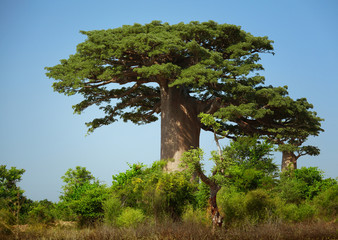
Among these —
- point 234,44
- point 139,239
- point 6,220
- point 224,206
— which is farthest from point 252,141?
point 6,220

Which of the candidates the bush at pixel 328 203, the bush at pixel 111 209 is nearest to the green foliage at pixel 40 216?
the bush at pixel 111 209

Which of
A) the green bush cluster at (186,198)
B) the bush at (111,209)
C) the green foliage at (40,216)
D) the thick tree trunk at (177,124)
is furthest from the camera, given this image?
the thick tree trunk at (177,124)

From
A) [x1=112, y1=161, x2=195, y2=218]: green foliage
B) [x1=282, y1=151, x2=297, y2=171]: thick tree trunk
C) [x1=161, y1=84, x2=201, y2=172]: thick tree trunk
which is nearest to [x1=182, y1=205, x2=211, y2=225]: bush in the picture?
[x1=112, y1=161, x2=195, y2=218]: green foliage

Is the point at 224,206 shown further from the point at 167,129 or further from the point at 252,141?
the point at 167,129

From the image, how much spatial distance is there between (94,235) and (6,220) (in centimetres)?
356

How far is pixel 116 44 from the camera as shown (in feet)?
53.8

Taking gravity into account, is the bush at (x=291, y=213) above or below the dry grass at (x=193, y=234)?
above

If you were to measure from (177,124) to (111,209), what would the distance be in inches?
276

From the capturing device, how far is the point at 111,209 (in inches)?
472

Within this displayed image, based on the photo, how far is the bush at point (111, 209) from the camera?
11.8 metres

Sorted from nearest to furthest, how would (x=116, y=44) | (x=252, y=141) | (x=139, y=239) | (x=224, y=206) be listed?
(x=139, y=239) → (x=224, y=206) → (x=252, y=141) → (x=116, y=44)

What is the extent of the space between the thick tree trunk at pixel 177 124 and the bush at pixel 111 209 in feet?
17.9

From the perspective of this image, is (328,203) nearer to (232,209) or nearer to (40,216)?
(232,209)

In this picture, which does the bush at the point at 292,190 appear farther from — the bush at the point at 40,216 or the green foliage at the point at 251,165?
the bush at the point at 40,216
